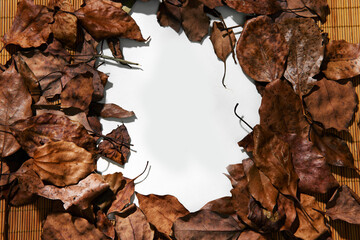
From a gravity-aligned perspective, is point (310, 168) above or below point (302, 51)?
below

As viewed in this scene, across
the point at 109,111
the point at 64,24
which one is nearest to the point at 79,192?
the point at 109,111

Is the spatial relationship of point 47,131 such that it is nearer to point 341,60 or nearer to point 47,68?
point 47,68

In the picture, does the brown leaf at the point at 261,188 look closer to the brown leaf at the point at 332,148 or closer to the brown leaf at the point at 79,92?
the brown leaf at the point at 332,148

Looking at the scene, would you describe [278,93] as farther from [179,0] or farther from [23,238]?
[23,238]

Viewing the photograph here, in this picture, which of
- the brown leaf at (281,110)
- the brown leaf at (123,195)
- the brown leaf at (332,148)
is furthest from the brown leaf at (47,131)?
the brown leaf at (332,148)

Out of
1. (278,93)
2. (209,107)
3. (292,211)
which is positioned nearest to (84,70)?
(209,107)

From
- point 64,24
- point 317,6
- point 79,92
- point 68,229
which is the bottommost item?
point 68,229
